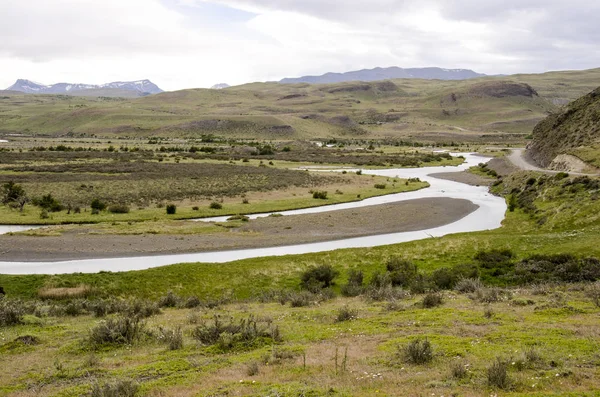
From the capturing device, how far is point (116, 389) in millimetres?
11094

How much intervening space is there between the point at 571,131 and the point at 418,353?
3301 inches

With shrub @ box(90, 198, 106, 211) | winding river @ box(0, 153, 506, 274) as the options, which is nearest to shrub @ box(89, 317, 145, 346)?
winding river @ box(0, 153, 506, 274)

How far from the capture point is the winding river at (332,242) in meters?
32.6

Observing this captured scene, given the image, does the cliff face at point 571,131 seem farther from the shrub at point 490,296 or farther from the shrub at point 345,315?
the shrub at point 345,315

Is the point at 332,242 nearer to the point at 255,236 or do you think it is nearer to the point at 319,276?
the point at 255,236

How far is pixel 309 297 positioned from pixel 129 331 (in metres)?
9.24

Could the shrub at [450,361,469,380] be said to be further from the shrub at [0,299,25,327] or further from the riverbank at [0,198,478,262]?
the riverbank at [0,198,478,262]

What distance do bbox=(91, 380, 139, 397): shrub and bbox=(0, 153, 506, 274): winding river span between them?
21903 mm

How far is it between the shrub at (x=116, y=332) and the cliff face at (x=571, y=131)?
241 feet

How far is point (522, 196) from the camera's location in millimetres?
55344

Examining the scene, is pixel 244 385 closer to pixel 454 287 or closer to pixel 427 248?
pixel 454 287

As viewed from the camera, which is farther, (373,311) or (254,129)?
(254,129)

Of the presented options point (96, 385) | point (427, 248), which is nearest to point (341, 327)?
point (96, 385)

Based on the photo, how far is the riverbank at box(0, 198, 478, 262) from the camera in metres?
35.7
